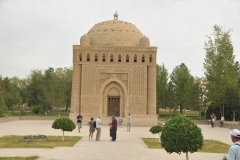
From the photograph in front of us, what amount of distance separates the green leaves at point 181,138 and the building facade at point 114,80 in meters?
20.4

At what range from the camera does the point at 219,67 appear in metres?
34.7

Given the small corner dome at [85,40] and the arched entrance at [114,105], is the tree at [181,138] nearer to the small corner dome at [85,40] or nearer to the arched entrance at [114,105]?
the arched entrance at [114,105]

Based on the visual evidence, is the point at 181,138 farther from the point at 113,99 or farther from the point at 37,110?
the point at 37,110

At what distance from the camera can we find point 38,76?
55156mm

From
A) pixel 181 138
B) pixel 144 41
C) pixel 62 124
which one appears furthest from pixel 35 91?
pixel 181 138

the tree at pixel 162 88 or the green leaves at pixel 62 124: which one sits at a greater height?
the tree at pixel 162 88

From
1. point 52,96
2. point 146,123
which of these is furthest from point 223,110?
point 52,96

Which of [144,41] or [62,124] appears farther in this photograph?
[144,41]

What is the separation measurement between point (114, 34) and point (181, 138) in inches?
940

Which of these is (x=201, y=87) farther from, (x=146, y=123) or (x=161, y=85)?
(x=146, y=123)

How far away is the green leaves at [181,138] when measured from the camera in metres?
8.68

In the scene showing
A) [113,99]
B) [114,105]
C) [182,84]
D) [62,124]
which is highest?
[182,84]

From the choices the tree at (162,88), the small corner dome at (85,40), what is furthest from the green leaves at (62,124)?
the tree at (162,88)

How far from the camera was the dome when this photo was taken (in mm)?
31281
